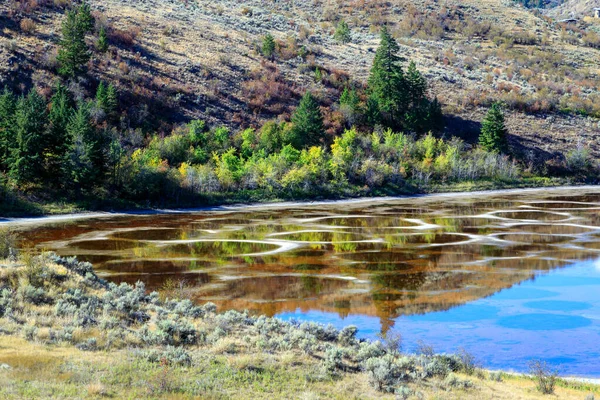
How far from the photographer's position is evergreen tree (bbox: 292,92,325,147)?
80.5 meters

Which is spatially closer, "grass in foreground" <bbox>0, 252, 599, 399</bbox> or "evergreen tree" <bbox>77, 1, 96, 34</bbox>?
"grass in foreground" <bbox>0, 252, 599, 399</bbox>

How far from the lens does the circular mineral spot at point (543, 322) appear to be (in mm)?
24453

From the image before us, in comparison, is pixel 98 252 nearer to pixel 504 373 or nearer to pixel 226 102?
pixel 504 373

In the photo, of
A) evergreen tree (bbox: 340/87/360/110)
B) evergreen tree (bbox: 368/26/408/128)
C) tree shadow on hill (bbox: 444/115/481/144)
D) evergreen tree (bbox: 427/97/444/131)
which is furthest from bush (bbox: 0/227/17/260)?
tree shadow on hill (bbox: 444/115/481/144)

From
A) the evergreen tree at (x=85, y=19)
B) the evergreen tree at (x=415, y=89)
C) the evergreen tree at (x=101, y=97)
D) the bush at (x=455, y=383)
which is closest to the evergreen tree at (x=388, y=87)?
the evergreen tree at (x=415, y=89)

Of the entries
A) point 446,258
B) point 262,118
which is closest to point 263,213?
point 446,258

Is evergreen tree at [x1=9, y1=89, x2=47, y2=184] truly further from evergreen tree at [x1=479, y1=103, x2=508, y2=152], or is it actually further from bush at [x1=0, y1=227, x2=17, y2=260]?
evergreen tree at [x1=479, y1=103, x2=508, y2=152]

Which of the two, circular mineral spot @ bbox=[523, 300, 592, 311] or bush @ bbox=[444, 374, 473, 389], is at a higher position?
bush @ bbox=[444, 374, 473, 389]

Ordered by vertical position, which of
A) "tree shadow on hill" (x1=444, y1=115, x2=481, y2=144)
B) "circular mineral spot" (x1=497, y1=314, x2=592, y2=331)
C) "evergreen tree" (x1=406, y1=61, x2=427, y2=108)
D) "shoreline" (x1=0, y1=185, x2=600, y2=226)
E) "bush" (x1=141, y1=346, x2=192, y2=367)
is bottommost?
"shoreline" (x1=0, y1=185, x2=600, y2=226)

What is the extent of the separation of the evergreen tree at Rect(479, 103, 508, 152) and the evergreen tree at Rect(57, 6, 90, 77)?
51768 mm

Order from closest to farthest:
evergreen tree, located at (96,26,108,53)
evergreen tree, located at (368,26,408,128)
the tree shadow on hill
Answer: evergreen tree, located at (96,26,108,53), evergreen tree, located at (368,26,408,128), the tree shadow on hill

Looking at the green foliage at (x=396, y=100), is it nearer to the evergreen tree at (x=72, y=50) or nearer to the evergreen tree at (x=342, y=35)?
the evergreen tree at (x=342, y=35)

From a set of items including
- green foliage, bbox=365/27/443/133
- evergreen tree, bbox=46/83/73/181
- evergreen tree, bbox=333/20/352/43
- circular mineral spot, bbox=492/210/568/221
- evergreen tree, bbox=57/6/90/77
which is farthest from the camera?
evergreen tree, bbox=333/20/352/43

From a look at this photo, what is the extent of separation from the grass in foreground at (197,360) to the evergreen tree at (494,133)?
72494 millimetres
